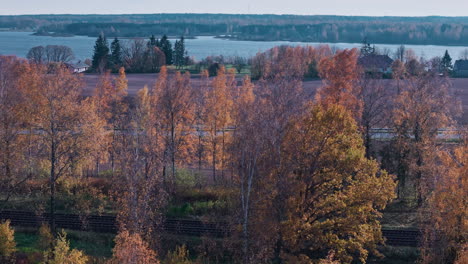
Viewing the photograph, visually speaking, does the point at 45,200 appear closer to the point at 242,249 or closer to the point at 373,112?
the point at 242,249

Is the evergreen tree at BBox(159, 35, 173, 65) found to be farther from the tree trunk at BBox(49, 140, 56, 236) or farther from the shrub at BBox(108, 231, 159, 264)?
the shrub at BBox(108, 231, 159, 264)

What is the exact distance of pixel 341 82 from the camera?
28.3 metres

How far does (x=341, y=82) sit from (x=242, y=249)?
1394 cm

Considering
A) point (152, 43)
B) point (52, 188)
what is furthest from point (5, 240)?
point (152, 43)

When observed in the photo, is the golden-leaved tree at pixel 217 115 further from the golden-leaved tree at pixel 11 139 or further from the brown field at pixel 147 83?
the brown field at pixel 147 83

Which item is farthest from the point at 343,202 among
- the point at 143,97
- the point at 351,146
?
the point at 143,97

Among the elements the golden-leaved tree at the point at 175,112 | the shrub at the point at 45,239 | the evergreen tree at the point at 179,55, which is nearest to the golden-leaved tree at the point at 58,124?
the shrub at the point at 45,239

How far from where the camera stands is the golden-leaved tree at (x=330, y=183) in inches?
687

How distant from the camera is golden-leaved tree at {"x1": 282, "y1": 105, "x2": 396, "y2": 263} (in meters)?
17.5

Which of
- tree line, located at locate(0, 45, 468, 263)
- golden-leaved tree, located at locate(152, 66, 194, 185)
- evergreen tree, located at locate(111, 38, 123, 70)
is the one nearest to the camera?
tree line, located at locate(0, 45, 468, 263)

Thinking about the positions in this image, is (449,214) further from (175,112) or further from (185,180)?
(175,112)

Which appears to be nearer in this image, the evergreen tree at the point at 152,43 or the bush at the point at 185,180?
the bush at the point at 185,180

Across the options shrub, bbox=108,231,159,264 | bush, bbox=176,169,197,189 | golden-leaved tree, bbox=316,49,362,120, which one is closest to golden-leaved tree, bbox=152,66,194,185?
bush, bbox=176,169,197,189

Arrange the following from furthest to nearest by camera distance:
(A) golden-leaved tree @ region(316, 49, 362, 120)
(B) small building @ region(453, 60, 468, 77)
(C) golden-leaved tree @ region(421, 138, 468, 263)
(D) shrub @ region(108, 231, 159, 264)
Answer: (B) small building @ region(453, 60, 468, 77) → (A) golden-leaved tree @ region(316, 49, 362, 120) → (C) golden-leaved tree @ region(421, 138, 468, 263) → (D) shrub @ region(108, 231, 159, 264)
